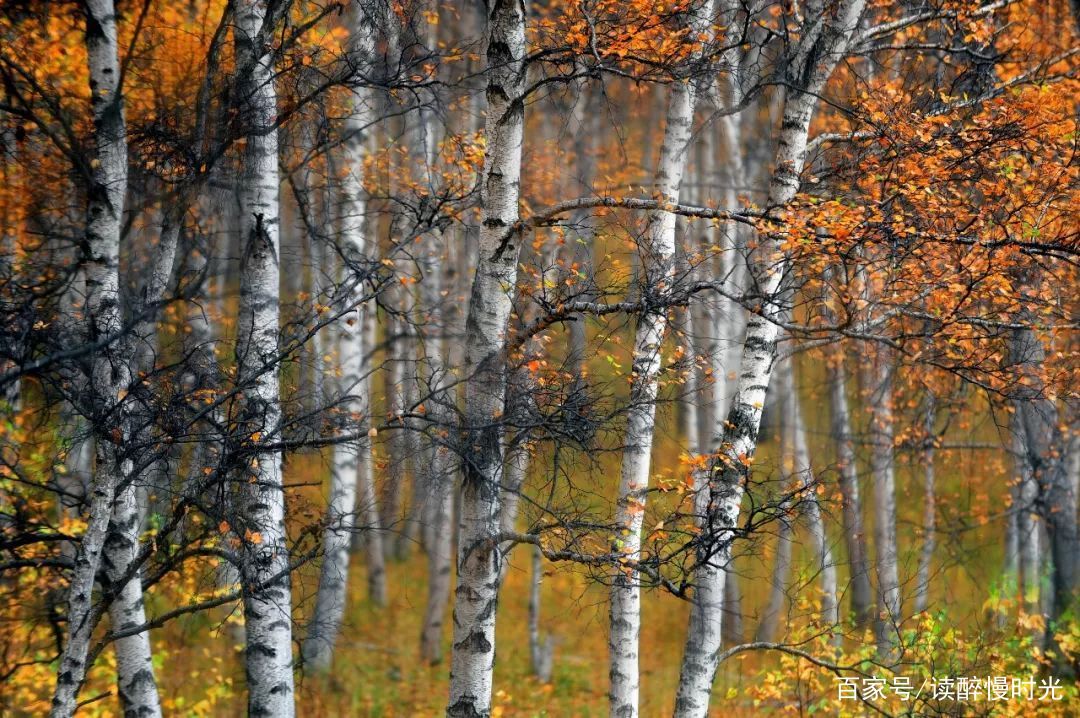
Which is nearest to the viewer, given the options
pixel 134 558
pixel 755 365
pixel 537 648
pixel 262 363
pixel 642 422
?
pixel 134 558

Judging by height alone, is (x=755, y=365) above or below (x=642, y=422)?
above

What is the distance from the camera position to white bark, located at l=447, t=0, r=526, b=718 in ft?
20.6

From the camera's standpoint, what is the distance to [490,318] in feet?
21.0

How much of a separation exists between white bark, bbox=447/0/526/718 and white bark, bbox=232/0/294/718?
134 cm

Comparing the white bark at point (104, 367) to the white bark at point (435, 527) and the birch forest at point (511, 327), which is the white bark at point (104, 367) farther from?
the white bark at point (435, 527)

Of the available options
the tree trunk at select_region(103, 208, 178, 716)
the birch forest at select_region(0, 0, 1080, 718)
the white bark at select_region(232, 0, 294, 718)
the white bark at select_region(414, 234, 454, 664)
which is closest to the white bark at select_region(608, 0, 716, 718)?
the birch forest at select_region(0, 0, 1080, 718)

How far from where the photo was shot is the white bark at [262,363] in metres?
6.67

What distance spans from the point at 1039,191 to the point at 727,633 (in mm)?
8775

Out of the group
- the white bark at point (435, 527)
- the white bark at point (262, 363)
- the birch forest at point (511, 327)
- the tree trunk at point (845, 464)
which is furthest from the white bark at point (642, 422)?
the tree trunk at point (845, 464)

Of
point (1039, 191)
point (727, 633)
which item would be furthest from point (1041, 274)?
point (727, 633)

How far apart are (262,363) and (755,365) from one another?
3.65m

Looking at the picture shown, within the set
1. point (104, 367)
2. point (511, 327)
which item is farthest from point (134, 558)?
point (511, 327)

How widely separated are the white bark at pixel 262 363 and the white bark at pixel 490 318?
134 cm

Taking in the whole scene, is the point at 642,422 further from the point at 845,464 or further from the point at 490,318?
the point at 845,464
